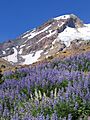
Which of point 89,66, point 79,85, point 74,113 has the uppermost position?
point 89,66

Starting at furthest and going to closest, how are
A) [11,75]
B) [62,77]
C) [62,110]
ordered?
[11,75] < [62,77] < [62,110]

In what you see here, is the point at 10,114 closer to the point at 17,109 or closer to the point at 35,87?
the point at 17,109

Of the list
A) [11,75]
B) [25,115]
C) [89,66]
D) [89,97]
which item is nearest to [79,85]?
[89,97]

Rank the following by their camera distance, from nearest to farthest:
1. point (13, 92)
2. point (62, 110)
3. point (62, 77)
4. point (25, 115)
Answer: point (25, 115)
point (62, 110)
point (13, 92)
point (62, 77)

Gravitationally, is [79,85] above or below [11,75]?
below

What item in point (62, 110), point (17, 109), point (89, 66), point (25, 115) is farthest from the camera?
point (89, 66)

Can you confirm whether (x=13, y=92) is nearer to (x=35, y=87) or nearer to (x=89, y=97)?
(x=35, y=87)

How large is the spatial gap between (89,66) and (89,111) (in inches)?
211

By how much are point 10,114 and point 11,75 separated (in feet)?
23.7

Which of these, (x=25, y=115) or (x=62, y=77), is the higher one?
(x=62, y=77)

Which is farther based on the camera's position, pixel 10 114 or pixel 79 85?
pixel 79 85

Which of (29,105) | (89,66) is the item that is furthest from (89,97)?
(89,66)

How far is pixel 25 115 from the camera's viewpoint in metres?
7.65

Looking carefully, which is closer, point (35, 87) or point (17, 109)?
point (17, 109)
